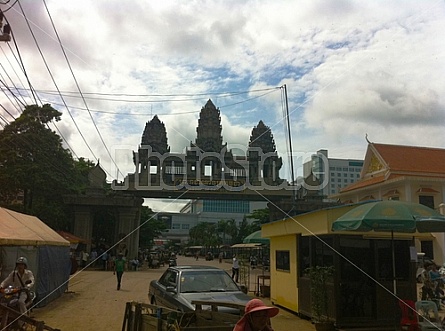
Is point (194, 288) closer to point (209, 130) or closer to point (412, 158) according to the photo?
point (412, 158)

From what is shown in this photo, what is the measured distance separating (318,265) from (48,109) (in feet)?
86.3

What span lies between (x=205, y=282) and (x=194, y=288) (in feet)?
1.22

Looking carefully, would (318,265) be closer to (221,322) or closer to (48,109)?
(221,322)

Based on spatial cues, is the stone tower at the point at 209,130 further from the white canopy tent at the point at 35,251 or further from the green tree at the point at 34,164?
the white canopy tent at the point at 35,251

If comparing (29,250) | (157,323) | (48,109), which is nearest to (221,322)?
(157,323)

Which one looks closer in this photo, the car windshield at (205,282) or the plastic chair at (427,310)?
the plastic chair at (427,310)

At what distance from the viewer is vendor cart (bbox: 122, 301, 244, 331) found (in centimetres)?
506

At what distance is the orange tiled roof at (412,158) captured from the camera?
3140cm

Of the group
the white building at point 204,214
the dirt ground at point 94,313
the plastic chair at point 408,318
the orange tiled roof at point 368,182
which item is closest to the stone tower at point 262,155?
the orange tiled roof at point 368,182

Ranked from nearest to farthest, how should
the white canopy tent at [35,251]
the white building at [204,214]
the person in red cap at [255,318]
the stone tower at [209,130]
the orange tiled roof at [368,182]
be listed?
the person in red cap at [255,318] < the white canopy tent at [35,251] < the orange tiled roof at [368,182] < the stone tower at [209,130] < the white building at [204,214]

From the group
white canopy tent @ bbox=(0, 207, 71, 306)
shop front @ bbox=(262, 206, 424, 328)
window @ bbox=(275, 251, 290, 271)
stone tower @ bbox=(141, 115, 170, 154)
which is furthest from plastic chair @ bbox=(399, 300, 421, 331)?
stone tower @ bbox=(141, 115, 170, 154)

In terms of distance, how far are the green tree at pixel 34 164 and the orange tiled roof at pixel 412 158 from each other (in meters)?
23.9

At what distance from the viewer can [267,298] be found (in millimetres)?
16312

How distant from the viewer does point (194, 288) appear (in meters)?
9.31
